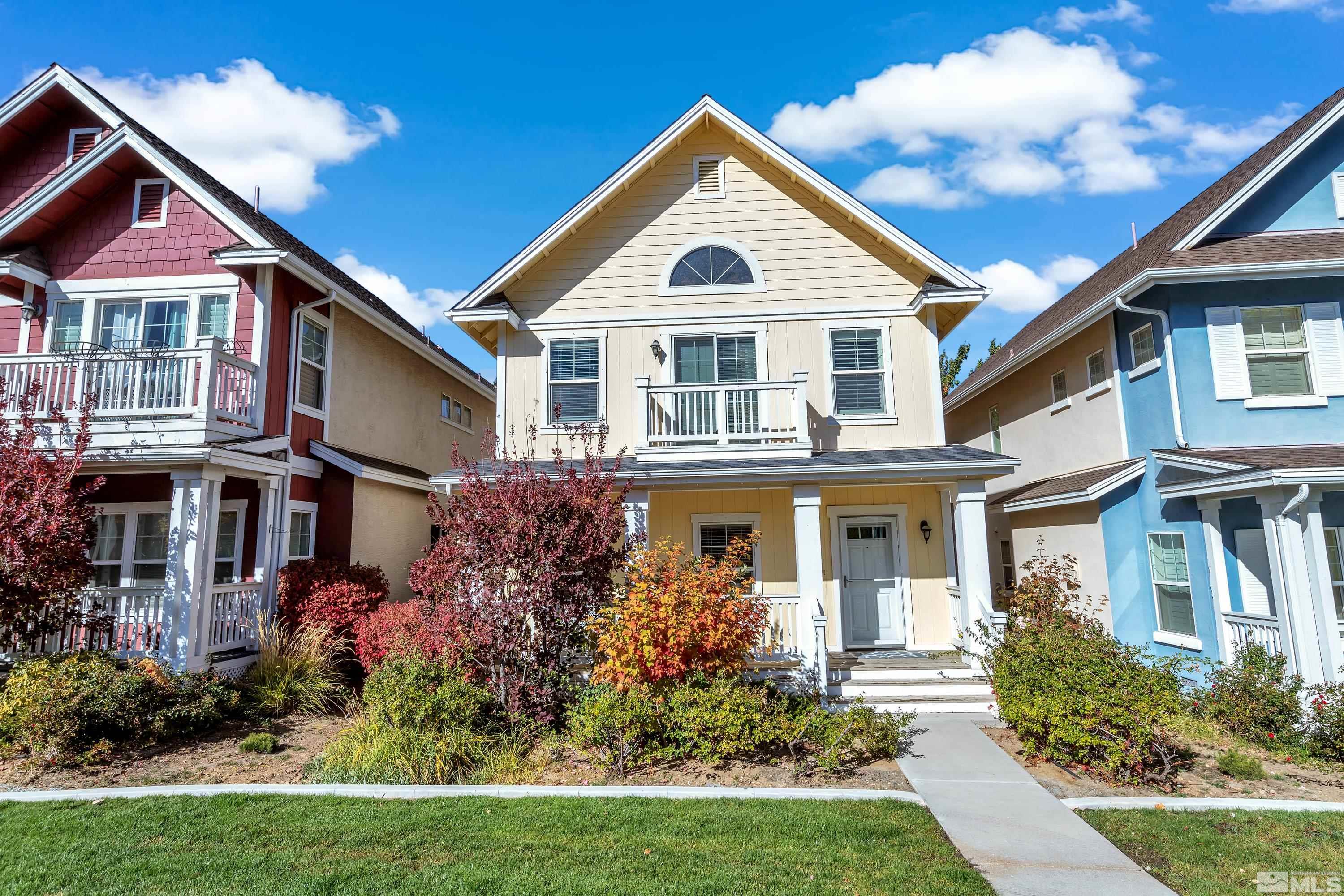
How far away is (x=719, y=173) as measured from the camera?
42.1 feet

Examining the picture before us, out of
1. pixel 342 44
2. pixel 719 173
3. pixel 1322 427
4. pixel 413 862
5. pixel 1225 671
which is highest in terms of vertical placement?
pixel 342 44

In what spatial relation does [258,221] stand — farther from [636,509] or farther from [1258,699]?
[1258,699]

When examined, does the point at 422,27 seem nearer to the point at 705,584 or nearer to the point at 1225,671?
the point at 705,584

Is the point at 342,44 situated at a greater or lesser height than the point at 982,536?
greater

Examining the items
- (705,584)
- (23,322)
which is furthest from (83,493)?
(705,584)

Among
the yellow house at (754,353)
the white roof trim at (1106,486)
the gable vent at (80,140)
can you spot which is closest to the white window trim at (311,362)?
the yellow house at (754,353)

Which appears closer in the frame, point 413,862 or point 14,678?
point 413,862

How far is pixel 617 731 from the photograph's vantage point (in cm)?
720

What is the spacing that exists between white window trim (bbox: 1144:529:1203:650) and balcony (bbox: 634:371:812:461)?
5.58 m

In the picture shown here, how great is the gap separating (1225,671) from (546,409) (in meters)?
10.5

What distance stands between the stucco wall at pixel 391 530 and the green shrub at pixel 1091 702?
10846mm

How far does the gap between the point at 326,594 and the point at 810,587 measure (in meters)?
7.73

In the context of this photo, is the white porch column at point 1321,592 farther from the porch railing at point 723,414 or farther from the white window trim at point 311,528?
the white window trim at point 311,528

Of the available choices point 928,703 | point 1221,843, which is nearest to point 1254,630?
point 928,703
